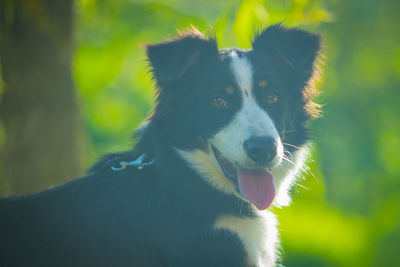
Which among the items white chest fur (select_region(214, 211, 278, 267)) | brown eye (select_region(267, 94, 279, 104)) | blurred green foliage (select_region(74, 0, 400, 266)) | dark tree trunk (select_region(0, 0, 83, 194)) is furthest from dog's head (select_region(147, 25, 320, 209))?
blurred green foliage (select_region(74, 0, 400, 266))

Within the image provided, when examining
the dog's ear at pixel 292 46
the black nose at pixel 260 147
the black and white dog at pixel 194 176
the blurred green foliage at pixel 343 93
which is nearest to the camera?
the black and white dog at pixel 194 176

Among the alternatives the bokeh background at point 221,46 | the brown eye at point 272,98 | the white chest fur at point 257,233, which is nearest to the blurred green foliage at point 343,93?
the bokeh background at point 221,46

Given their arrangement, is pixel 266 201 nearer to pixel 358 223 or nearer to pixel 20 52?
pixel 20 52

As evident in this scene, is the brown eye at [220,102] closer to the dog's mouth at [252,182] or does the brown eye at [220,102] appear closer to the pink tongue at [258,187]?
the dog's mouth at [252,182]

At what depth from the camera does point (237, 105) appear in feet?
10.7

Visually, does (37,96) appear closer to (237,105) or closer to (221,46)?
(221,46)

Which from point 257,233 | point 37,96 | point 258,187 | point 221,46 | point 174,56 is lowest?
point 257,233

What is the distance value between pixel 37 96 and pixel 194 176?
2491 millimetres

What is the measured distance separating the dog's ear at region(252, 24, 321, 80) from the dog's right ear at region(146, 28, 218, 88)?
54cm

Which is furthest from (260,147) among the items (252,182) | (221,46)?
(221,46)

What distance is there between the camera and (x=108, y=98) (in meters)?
16.4

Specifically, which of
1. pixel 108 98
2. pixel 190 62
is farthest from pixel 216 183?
pixel 108 98

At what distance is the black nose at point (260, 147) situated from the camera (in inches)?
119

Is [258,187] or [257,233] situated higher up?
[258,187]
